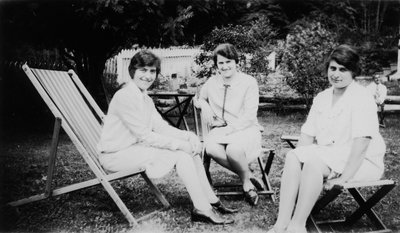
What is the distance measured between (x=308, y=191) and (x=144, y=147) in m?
1.46

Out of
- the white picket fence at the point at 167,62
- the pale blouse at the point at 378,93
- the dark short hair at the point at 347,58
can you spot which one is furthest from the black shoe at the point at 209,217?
the white picket fence at the point at 167,62

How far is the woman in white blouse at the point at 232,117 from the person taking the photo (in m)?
4.18

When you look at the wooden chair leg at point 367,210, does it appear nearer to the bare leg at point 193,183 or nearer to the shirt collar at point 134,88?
the bare leg at point 193,183

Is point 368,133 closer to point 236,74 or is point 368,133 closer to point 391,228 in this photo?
point 391,228

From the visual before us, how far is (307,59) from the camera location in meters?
10.2

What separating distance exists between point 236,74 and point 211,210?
163 cm

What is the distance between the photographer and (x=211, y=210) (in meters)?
3.60

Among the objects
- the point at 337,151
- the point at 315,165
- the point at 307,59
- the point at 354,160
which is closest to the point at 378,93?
the point at 307,59

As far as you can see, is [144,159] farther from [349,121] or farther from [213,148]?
[349,121]

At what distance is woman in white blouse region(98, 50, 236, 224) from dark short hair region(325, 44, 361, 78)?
4.65 ft

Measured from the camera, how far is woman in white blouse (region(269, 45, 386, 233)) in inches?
124

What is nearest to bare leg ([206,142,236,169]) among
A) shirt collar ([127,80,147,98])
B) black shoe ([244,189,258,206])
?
black shoe ([244,189,258,206])

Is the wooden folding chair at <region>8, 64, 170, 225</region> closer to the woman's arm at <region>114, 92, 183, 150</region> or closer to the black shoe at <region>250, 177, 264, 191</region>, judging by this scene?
the woman's arm at <region>114, 92, 183, 150</region>

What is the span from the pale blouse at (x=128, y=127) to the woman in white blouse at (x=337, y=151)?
1088 mm
